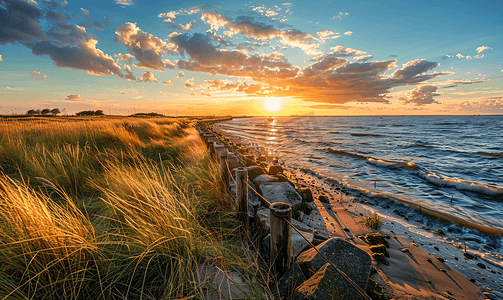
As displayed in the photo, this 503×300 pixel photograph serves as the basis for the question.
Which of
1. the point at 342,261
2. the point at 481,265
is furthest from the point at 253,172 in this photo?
the point at 481,265

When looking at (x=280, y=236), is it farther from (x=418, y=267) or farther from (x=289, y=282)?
(x=418, y=267)

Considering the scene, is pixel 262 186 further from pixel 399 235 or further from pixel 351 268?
pixel 399 235

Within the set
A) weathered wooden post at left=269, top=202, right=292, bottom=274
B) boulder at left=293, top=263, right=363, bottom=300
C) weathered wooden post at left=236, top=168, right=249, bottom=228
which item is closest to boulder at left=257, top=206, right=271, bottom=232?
weathered wooden post at left=236, top=168, right=249, bottom=228

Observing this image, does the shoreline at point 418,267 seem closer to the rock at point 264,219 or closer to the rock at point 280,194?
the rock at point 280,194

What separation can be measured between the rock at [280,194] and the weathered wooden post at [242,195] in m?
1.52

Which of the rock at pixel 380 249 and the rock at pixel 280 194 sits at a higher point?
the rock at pixel 280 194

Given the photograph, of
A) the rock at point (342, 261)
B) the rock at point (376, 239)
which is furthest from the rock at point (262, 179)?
the rock at point (342, 261)

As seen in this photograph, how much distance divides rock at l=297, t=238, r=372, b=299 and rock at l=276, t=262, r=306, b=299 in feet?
0.64

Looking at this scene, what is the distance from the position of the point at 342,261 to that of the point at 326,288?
667mm

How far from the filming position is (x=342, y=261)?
8.83 feet

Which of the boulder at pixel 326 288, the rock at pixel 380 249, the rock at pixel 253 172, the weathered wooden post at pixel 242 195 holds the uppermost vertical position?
the weathered wooden post at pixel 242 195

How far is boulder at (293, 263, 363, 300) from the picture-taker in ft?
7.00

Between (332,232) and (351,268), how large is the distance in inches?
99.6

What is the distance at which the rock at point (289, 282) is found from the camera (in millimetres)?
2312
